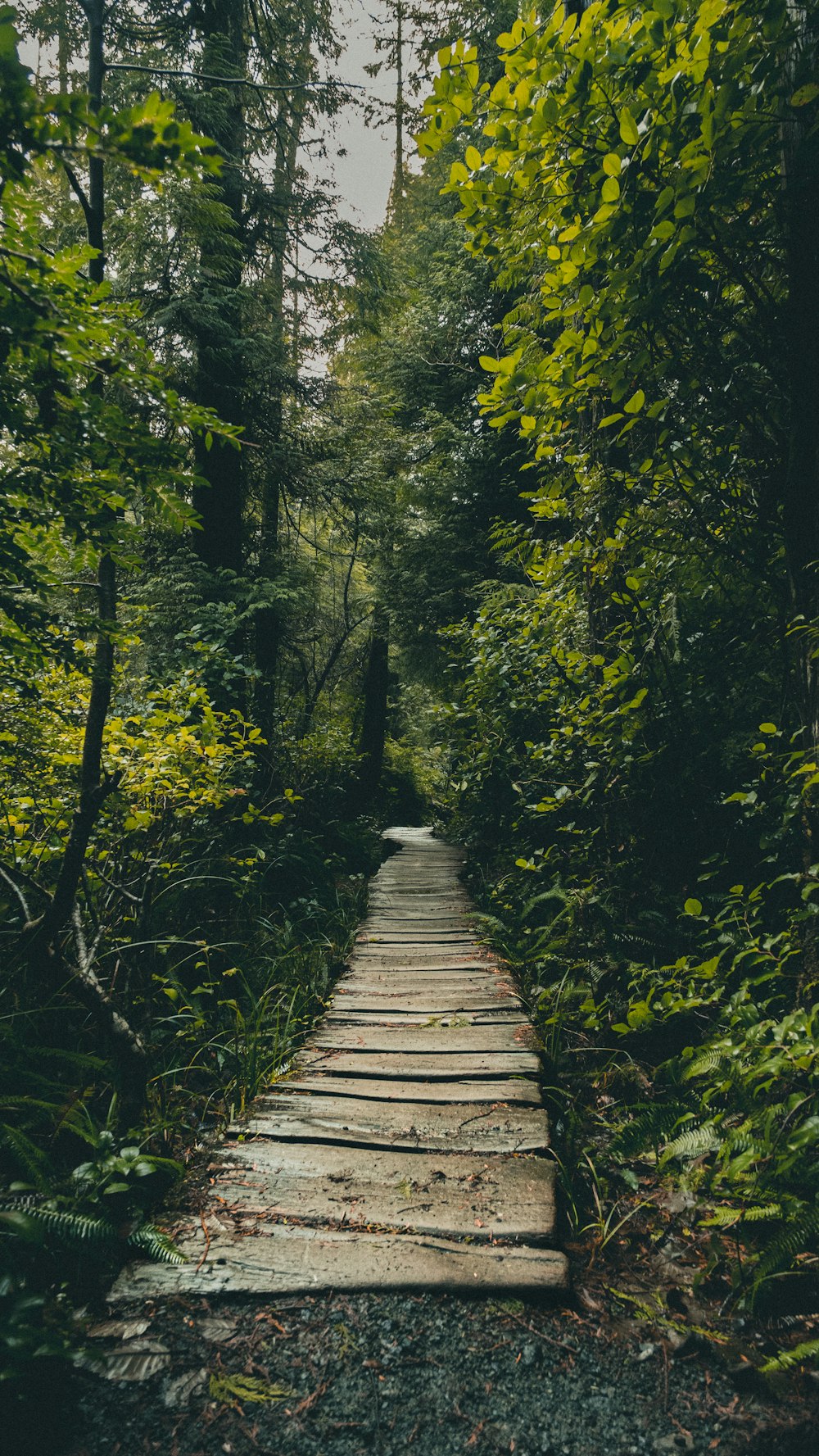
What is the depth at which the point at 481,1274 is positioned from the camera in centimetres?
186

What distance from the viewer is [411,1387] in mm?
1571

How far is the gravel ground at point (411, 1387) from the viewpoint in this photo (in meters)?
1.43

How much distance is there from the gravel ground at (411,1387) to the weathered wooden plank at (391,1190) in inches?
10.4

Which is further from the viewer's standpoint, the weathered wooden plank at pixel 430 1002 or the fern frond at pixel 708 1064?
the weathered wooden plank at pixel 430 1002

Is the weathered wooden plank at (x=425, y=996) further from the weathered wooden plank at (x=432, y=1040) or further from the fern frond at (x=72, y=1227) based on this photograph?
the fern frond at (x=72, y=1227)

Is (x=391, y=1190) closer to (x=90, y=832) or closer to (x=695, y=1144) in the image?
(x=695, y=1144)

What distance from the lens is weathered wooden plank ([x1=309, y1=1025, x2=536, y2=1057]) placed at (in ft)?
10.8

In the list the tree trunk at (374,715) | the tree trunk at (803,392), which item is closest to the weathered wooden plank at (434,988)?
the tree trunk at (803,392)

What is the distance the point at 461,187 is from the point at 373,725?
12614 millimetres

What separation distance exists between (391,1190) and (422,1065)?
921 millimetres

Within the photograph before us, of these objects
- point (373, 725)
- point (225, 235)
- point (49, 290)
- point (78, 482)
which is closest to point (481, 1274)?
point (78, 482)

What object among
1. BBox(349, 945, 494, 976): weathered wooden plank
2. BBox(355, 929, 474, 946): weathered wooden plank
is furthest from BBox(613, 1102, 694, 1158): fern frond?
BBox(355, 929, 474, 946): weathered wooden plank

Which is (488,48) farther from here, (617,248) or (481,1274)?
(481,1274)

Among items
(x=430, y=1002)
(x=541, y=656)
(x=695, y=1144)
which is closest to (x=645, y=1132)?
(x=695, y=1144)
